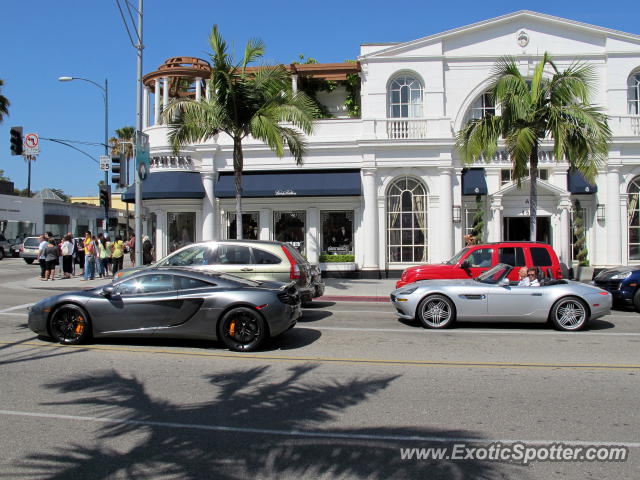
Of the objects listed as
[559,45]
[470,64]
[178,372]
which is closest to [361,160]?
[470,64]

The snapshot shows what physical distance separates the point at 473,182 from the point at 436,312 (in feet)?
38.5

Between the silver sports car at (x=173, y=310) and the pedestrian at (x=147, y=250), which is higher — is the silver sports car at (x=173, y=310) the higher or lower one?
the lower one

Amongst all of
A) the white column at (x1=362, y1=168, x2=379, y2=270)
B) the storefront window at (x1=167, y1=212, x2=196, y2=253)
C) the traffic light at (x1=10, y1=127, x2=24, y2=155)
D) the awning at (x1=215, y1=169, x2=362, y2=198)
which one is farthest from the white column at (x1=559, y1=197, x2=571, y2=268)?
the traffic light at (x1=10, y1=127, x2=24, y2=155)

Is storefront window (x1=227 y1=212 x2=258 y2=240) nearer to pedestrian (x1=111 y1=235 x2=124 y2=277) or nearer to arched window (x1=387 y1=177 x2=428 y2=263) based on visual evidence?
pedestrian (x1=111 y1=235 x2=124 y2=277)

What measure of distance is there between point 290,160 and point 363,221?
3.87m

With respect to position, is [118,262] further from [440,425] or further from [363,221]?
[440,425]

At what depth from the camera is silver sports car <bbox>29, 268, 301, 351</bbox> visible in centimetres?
787

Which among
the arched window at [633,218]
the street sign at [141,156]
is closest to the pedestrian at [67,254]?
the street sign at [141,156]

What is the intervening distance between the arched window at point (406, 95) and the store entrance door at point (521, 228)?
5.90 meters

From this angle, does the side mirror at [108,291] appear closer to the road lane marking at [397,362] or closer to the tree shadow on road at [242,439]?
the road lane marking at [397,362]

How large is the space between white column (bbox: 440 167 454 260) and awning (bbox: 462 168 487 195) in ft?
2.06

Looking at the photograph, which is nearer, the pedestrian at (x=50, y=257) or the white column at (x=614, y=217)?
the pedestrian at (x=50, y=257)

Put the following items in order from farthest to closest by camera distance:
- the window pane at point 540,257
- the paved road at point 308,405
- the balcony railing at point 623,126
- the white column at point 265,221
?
the white column at point 265,221 → the balcony railing at point 623,126 → the window pane at point 540,257 → the paved road at point 308,405

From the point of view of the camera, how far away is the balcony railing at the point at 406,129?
20.5 meters
